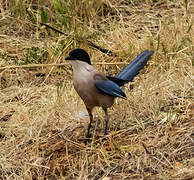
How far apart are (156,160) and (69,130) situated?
0.93 m

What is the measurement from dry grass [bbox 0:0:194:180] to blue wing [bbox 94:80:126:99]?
32 cm

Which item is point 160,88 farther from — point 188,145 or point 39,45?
point 39,45

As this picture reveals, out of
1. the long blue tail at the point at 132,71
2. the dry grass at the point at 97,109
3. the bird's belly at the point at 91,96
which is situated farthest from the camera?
the long blue tail at the point at 132,71

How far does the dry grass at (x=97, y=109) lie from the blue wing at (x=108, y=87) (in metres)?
0.32

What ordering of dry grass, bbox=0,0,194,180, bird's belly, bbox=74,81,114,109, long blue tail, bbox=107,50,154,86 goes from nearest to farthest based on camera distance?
1. dry grass, bbox=0,0,194,180
2. bird's belly, bbox=74,81,114,109
3. long blue tail, bbox=107,50,154,86

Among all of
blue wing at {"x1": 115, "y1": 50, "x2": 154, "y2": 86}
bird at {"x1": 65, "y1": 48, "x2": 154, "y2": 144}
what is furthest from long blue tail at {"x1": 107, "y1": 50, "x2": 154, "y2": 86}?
bird at {"x1": 65, "y1": 48, "x2": 154, "y2": 144}

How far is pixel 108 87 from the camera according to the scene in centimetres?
432

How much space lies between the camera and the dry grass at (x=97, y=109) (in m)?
4.05

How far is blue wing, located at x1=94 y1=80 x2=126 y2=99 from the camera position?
4.26 m

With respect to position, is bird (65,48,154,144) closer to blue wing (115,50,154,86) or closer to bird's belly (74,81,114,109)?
bird's belly (74,81,114,109)

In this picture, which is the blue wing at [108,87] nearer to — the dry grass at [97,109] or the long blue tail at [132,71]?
the long blue tail at [132,71]

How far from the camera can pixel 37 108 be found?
505 cm

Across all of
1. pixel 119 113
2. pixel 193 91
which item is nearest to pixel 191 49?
pixel 193 91

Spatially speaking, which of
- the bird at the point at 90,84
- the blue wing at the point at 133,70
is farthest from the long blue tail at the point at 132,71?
the bird at the point at 90,84
